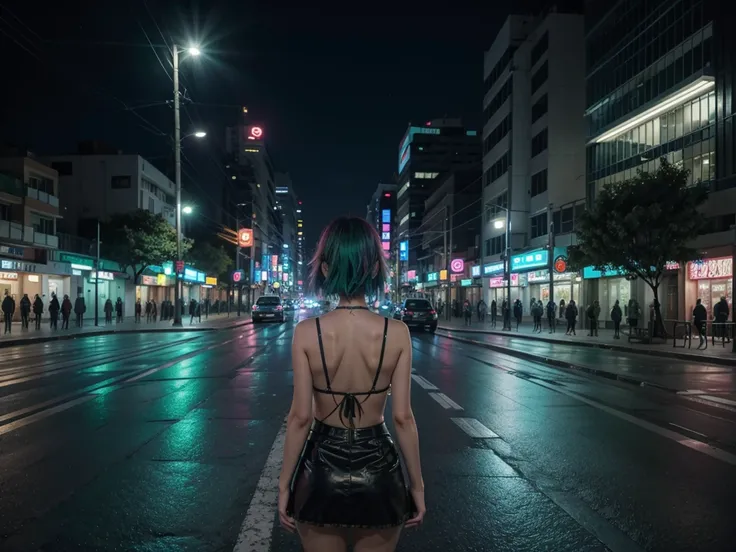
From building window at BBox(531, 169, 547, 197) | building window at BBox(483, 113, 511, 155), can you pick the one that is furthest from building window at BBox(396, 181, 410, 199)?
building window at BBox(531, 169, 547, 197)

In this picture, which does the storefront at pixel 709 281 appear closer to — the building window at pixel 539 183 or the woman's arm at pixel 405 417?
the building window at pixel 539 183

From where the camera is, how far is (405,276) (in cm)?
11469

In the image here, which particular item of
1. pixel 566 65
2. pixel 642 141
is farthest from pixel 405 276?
pixel 642 141

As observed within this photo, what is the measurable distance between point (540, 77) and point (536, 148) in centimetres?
570

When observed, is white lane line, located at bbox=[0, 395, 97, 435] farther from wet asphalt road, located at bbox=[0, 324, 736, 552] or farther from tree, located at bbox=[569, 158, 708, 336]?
tree, located at bbox=[569, 158, 708, 336]

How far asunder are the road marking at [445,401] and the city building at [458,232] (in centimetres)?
5147

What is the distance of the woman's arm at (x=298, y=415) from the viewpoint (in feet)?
7.89

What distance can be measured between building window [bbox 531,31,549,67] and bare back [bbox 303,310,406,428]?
1973 inches

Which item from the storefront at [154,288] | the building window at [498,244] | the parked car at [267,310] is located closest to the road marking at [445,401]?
the parked car at [267,310]

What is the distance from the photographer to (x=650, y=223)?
24.9 metres

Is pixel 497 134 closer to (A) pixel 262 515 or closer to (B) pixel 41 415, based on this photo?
(B) pixel 41 415

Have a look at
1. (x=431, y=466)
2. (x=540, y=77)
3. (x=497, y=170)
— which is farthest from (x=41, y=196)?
(x=431, y=466)

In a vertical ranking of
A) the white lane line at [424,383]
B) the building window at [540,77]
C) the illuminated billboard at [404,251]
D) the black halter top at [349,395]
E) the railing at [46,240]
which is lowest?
the white lane line at [424,383]

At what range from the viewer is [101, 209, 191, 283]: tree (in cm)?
4394
